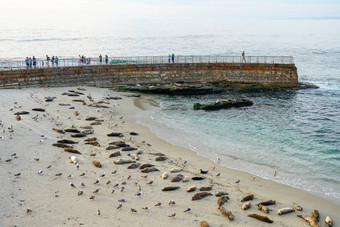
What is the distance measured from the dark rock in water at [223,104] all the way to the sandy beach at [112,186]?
1098cm

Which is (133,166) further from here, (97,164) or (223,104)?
(223,104)

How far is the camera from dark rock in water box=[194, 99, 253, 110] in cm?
3909

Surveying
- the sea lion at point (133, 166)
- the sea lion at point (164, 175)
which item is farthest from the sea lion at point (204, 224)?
the sea lion at point (133, 166)

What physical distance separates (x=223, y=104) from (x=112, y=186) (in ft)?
77.8

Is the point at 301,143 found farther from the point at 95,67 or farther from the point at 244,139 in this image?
the point at 95,67

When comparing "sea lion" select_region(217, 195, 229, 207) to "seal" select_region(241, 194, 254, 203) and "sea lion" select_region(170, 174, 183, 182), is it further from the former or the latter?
"sea lion" select_region(170, 174, 183, 182)

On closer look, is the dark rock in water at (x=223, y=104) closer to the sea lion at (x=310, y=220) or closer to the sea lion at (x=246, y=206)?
the sea lion at (x=246, y=206)

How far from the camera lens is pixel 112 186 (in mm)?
18484

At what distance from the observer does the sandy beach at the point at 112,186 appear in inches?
613

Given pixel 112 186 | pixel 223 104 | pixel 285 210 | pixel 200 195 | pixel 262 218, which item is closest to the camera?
pixel 262 218

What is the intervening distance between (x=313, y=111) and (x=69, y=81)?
102 feet

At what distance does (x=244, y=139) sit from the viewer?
28844 mm

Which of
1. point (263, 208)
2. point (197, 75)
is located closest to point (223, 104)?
point (197, 75)

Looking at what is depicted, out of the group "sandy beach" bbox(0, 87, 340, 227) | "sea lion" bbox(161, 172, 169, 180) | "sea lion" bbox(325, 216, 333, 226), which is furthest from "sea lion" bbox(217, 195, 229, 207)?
"sea lion" bbox(325, 216, 333, 226)
